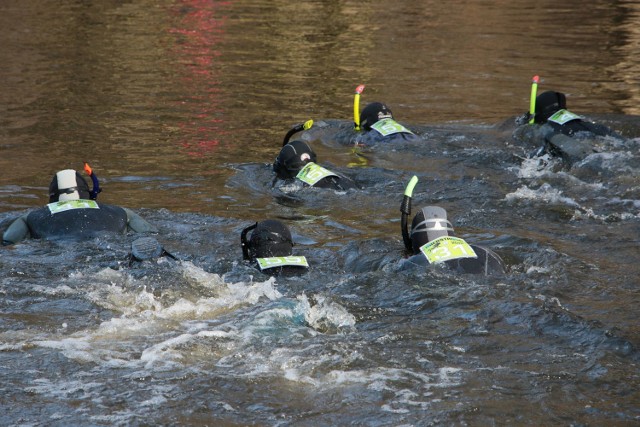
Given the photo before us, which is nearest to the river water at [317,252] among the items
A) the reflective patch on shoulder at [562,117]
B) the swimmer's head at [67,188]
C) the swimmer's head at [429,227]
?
the swimmer's head at [429,227]

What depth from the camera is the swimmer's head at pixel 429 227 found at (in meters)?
7.25

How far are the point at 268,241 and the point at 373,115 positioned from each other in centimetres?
539

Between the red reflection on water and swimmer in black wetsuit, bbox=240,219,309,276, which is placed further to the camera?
the red reflection on water

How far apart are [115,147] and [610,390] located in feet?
28.0

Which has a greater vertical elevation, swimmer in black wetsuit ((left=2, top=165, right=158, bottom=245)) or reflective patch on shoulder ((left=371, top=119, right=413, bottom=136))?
swimmer in black wetsuit ((left=2, top=165, right=158, bottom=245))

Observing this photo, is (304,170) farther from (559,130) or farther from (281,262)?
(559,130)

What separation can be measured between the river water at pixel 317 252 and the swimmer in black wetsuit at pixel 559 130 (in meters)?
0.21

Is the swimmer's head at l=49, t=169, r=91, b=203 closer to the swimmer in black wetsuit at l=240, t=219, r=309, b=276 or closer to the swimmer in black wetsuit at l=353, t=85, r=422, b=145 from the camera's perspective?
the swimmer in black wetsuit at l=240, t=219, r=309, b=276

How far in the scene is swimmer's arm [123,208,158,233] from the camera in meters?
8.56

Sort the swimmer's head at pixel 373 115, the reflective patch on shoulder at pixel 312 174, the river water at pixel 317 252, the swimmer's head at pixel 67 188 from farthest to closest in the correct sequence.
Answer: the swimmer's head at pixel 373 115, the reflective patch on shoulder at pixel 312 174, the swimmer's head at pixel 67 188, the river water at pixel 317 252

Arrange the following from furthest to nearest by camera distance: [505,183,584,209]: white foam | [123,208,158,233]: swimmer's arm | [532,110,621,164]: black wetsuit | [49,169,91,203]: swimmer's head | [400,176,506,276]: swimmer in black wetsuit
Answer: [532,110,621,164]: black wetsuit, [505,183,584,209]: white foam, [49,169,91,203]: swimmer's head, [123,208,158,233]: swimmer's arm, [400,176,506,276]: swimmer in black wetsuit

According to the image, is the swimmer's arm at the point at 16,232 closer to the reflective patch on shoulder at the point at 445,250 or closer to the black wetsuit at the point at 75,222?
the black wetsuit at the point at 75,222

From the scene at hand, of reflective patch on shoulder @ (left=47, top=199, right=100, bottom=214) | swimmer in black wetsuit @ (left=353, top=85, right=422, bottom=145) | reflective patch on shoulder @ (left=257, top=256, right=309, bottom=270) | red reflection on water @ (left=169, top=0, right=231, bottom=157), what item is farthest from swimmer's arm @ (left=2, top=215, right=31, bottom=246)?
swimmer in black wetsuit @ (left=353, top=85, right=422, bottom=145)

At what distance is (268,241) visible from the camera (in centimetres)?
744
